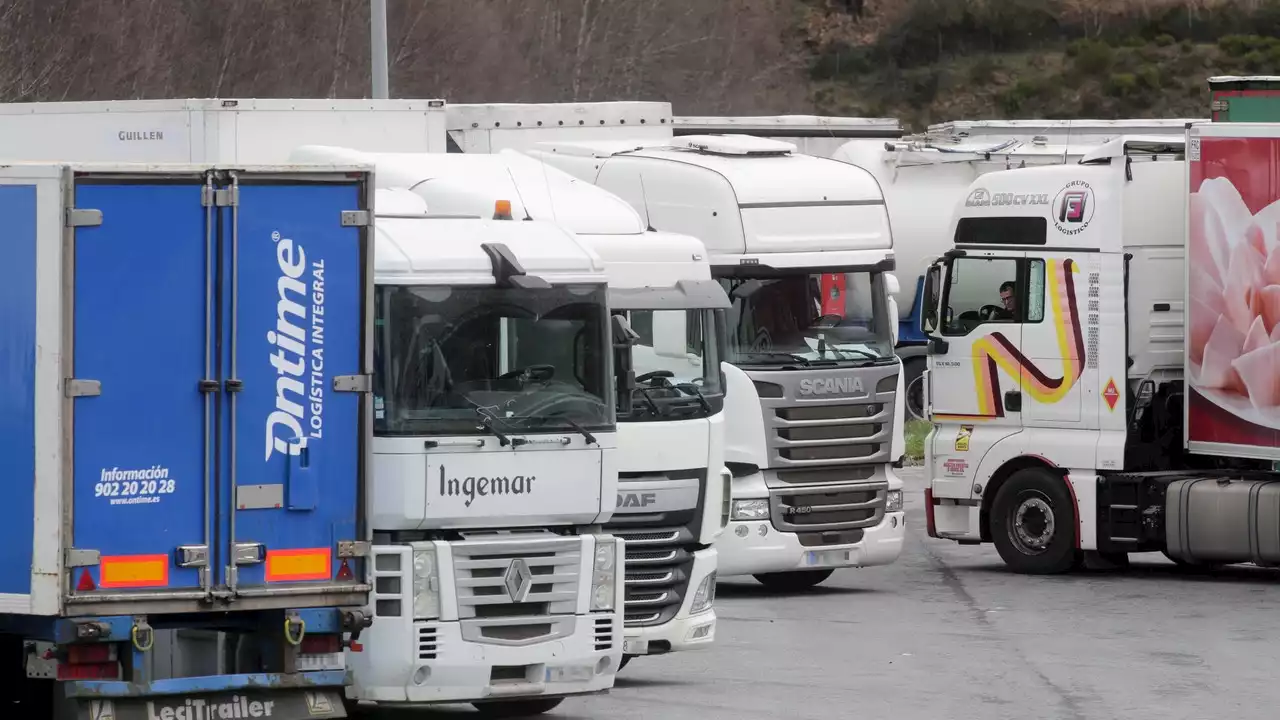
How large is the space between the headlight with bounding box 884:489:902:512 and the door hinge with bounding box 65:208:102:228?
9.57m

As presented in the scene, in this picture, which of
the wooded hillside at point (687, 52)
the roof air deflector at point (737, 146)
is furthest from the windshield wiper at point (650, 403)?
the wooded hillside at point (687, 52)

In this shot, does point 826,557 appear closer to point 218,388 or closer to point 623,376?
point 623,376

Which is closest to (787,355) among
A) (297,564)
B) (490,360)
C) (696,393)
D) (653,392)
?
(696,393)

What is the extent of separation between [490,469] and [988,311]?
29.7ft

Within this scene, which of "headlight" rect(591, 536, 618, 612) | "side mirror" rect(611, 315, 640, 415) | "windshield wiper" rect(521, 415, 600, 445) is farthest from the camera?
"side mirror" rect(611, 315, 640, 415)

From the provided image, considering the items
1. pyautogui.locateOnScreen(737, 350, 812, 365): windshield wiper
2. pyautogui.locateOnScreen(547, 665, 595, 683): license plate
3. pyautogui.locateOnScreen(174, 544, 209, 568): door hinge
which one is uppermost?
pyautogui.locateOnScreen(737, 350, 812, 365): windshield wiper

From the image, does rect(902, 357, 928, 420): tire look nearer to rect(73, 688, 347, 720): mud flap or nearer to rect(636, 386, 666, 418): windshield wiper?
rect(636, 386, 666, 418): windshield wiper

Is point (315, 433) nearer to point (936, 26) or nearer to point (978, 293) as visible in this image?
point (978, 293)

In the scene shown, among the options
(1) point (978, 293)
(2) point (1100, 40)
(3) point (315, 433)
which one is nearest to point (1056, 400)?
(1) point (978, 293)

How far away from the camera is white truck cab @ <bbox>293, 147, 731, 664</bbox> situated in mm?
13312

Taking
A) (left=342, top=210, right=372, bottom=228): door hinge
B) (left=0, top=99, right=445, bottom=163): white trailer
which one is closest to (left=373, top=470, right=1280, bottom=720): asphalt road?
(left=342, top=210, right=372, bottom=228): door hinge

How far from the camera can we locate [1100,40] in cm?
8275

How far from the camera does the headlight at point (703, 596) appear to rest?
13453mm

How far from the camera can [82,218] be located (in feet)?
32.0
